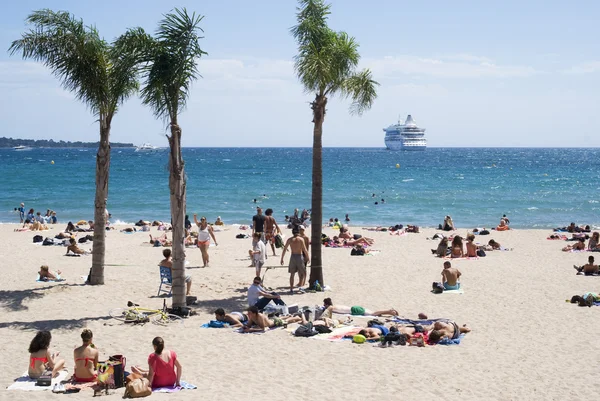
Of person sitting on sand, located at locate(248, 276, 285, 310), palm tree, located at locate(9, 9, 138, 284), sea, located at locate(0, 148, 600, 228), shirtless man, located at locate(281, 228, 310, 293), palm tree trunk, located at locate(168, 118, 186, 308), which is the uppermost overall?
palm tree, located at locate(9, 9, 138, 284)

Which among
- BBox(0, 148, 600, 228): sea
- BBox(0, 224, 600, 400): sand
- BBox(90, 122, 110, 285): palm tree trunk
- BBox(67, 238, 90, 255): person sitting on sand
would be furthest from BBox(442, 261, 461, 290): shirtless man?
BBox(0, 148, 600, 228): sea

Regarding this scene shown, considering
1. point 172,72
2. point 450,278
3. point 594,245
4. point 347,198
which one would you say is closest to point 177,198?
point 172,72

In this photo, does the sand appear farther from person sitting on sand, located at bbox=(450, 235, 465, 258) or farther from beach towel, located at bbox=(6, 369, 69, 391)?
person sitting on sand, located at bbox=(450, 235, 465, 258)

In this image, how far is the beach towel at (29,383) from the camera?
8.39 meters

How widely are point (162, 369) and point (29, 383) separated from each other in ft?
5.71

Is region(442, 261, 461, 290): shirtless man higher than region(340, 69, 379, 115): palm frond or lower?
lower

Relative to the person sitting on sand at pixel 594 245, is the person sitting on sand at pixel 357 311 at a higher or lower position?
lower

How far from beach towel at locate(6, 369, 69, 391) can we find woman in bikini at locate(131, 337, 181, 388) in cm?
102

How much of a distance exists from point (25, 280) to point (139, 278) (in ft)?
8.66

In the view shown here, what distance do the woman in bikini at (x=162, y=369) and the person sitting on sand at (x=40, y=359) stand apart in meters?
1.12

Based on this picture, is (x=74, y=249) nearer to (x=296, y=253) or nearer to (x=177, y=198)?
(x=296, y=253)

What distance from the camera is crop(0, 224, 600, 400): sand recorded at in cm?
884

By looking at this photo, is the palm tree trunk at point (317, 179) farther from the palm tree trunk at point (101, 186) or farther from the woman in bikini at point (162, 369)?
the woman in bikini at point (162, 369)

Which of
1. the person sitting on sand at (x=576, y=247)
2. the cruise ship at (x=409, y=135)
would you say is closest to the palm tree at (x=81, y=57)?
the person sitting on sand at (x=576, y=247)
